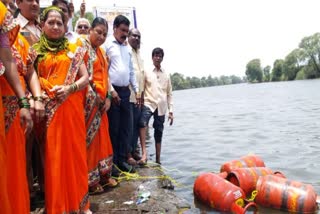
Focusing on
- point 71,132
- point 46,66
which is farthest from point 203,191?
point 46,66

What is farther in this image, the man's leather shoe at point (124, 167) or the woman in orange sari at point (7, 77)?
the man's leather shoe at point (124, 167)

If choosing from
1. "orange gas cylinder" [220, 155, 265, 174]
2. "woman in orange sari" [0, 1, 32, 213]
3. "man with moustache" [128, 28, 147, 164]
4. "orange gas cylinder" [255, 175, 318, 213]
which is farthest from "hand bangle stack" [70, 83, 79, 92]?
"orange gas cylinder" [220, 155, 265, 174]

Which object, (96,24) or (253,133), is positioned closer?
(96,24)

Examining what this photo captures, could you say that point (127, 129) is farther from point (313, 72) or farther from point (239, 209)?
point (313, 72)

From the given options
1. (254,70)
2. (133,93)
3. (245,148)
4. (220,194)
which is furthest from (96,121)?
A: (254,70)

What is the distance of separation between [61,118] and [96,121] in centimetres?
92

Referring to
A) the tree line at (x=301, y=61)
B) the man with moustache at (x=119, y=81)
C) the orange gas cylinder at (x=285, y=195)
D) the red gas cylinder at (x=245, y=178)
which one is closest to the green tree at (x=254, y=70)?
the tree line at (x=301, y=61)

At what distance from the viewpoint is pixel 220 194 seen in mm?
4617

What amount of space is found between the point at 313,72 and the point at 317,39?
11.2 metres

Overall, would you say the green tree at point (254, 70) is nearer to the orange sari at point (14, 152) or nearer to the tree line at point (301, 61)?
the tree line at point (301, 61)

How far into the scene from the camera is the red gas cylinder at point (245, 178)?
494cm

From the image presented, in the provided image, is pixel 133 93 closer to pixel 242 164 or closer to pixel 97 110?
pixel 97 110

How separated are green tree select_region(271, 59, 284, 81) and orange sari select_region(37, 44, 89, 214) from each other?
79825 millimetres

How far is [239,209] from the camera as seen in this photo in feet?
14.3
